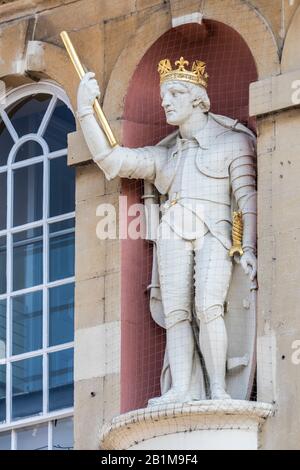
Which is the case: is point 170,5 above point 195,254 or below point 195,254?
above

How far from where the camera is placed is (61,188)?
23.7 meters

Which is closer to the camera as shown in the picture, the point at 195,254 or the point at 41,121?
the point at 195,254

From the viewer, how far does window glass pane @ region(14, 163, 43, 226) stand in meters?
23.8

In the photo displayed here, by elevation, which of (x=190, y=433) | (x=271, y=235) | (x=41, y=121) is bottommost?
(x=190, y=433)

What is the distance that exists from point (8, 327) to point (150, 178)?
175cm

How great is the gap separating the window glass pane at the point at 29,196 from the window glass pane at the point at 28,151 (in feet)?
0.30

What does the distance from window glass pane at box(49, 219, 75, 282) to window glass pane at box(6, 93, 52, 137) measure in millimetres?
888

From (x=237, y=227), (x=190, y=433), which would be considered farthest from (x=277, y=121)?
(x=190, y=433)

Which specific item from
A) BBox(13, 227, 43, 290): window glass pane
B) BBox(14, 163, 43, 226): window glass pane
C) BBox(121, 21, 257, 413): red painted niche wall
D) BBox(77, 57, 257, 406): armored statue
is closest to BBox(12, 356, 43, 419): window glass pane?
BBox(13, 227, 43, 290): window glass pane

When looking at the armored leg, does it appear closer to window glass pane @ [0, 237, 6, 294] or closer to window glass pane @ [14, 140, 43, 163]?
window glass pane @ [0, 237, 6, 294]

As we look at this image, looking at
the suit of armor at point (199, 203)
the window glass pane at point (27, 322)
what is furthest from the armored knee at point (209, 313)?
the window glass pane at point (27, 322)

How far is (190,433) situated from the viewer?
2155cm
